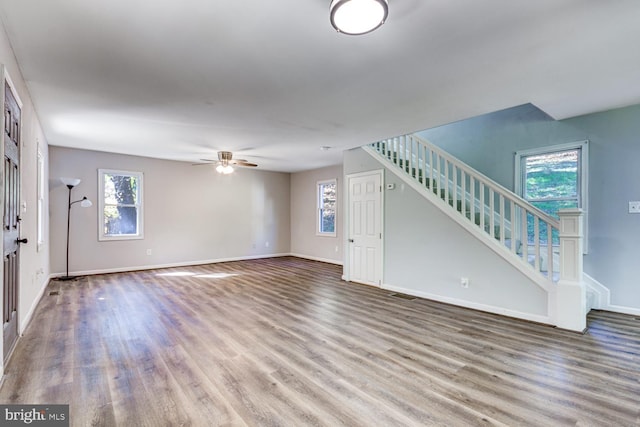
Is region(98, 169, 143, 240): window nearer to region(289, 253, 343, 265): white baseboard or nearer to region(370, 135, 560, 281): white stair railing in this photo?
region(289, 253, 343, 265): white baseboard

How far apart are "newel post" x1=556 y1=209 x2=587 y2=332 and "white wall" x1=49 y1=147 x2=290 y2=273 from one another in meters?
6.70

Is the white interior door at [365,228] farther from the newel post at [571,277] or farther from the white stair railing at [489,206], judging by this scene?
the newel post at [571,277]

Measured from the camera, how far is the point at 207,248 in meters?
→ 7.63

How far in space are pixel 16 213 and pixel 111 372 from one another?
65.0 inches

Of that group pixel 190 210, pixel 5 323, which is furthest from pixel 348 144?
pixel 5 323

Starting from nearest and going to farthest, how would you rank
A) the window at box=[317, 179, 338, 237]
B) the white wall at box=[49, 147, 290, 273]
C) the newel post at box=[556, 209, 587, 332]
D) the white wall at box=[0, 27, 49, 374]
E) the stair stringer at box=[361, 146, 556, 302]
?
the white wall at box=[0, 27, 49, 374], the newel post at box=[556, 209, 587, 332], the stair stringer at box=[361, 146, 556, 302], the white wall at box=[49, 147, 290, 273], the window at box=[317, 179, 338, 237]

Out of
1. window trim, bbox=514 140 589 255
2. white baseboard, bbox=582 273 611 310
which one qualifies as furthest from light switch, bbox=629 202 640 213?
white baseboard, bbox=582 273 611 310

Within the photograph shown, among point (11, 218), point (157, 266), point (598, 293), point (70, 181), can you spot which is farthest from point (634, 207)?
point (70, 181)

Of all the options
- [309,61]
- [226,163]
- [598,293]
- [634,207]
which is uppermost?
[309,61]

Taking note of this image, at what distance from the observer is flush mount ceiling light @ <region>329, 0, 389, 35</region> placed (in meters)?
1.69

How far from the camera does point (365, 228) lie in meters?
5.49

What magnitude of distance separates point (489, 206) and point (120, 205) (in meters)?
6.83

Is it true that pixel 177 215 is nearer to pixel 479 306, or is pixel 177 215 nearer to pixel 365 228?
pixel 365 228

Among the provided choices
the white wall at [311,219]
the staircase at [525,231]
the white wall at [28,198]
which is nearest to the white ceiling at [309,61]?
the white wall at [28,198]
